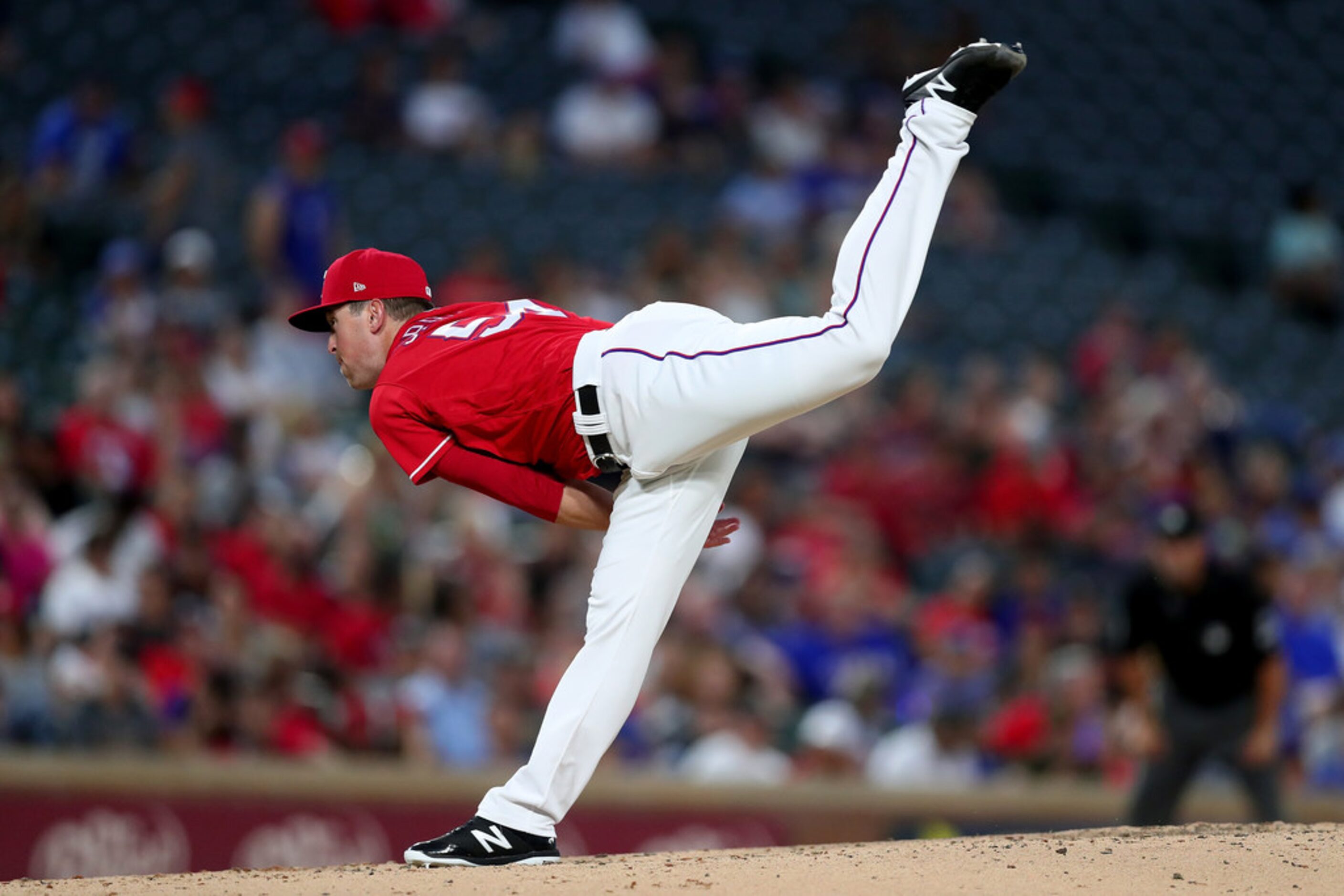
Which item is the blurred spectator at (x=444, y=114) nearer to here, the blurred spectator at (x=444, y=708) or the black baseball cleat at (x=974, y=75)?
the blurred spectator at (x=444, y=708)

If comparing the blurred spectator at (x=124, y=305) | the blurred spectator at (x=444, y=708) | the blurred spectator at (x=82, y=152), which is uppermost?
the blurred spectator at (x=82, y=152)

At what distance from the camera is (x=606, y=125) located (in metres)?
10.9

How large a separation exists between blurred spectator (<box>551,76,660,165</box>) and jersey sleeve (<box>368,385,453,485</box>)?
23.3 feet

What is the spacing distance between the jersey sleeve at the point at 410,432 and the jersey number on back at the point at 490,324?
0.72 ft

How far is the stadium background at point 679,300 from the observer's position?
7160mm

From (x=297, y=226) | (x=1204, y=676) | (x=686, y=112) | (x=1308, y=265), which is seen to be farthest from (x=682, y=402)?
(x=1308, y=265)

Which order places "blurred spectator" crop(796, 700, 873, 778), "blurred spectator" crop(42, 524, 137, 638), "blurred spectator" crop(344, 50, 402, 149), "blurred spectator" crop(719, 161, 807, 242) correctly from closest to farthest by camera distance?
"blurred spectator" crop(42, 524, 137, 638) → "blurred spectator" crop(796, 700, 873, 778) → "blurred spectator" crop(344, 50, 402, 149) → "blurred spectator" crop(719, 161, 807, 242)

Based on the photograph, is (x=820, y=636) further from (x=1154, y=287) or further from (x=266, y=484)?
(x=1154, y=287)

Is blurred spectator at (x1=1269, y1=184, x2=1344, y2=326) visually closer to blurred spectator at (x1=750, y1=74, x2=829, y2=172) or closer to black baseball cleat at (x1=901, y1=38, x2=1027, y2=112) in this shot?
blurred spectator at (x1=750, y1=74, x2=829, y2=172)

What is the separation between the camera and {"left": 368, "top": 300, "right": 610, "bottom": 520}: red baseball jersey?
392 centimetres

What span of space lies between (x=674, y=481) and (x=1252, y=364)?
8116 mm

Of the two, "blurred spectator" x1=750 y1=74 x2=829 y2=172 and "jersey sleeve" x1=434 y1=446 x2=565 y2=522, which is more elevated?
"blurred spectator" x1=750 y1=74 x2=829 y2=172

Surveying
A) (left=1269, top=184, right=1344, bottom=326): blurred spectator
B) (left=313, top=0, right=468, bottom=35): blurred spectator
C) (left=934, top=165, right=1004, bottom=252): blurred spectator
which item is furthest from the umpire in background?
(left=313, top=0, right=468, bottom=35): blurred spectator

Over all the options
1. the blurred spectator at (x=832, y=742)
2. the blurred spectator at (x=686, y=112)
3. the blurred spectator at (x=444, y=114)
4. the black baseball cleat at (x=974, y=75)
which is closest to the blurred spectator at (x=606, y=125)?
the blurred spectator at (x=686, y=112)
